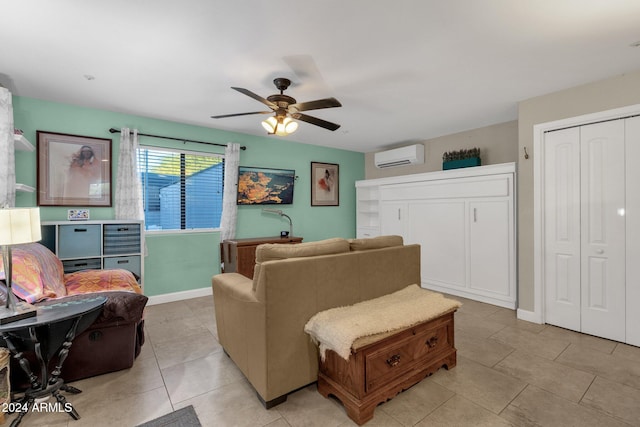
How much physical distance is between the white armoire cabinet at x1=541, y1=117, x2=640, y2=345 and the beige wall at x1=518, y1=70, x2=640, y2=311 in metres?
0.15

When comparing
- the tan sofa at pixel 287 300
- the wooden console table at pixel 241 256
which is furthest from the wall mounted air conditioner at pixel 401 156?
the tan sofa at pixel 287 300

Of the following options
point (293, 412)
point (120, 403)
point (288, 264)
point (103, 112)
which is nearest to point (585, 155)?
point (288, 264)

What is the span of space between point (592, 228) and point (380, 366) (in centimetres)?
267

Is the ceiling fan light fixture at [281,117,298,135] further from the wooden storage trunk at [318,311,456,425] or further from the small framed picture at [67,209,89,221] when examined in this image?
the small framed picture at [67,209,89,221]

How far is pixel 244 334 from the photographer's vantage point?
6.66 feet

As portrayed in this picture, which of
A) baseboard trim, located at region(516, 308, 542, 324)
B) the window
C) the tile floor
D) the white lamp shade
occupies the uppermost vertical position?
the window

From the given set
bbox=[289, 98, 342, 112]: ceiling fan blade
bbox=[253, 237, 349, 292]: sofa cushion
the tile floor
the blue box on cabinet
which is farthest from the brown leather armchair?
the blue box on cabinet

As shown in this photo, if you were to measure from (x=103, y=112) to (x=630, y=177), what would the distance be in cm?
568

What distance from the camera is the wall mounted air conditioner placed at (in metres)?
5.14

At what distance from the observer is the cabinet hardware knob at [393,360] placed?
1.90 m

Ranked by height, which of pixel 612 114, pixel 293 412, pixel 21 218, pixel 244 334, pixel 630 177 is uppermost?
pixel 612 114

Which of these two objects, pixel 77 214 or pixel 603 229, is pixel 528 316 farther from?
pixel 77 214

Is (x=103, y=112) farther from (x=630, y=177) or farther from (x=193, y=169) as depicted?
(x=630, y=177)

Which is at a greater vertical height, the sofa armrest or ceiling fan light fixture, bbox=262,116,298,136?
ceiling fan light fixture, bbox=262,116,298,136
